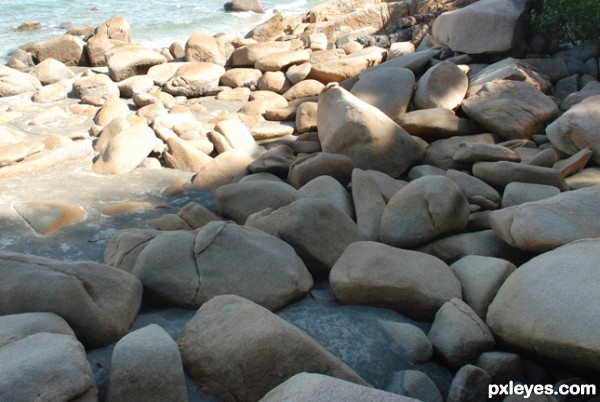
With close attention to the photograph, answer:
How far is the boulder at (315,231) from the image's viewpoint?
3621 millimetres

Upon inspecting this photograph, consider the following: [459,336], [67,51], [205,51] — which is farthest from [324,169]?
[67,51]

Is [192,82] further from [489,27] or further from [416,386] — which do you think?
[416,386]

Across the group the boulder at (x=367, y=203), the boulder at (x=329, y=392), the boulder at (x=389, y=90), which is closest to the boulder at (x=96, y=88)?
the boulder at (x=389, y=90)

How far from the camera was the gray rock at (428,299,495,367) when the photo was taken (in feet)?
9.64

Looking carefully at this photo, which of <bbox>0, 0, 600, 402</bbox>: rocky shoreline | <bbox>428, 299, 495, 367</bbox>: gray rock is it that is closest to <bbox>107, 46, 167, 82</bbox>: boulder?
<bbox>0, 0, 600, 402</bbox>: rocky shoreline

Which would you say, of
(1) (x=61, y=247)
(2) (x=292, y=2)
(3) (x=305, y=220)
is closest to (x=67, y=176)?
(1) (x=61, y=247)

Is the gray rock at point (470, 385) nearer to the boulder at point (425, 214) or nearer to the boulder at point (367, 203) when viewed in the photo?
the boulder at point (425, 214)

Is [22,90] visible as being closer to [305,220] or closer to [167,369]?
[305,220]

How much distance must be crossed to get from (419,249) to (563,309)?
117cm

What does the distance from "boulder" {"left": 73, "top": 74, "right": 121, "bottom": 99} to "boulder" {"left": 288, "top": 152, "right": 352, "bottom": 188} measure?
4.43 m

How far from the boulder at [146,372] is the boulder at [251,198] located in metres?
2.08

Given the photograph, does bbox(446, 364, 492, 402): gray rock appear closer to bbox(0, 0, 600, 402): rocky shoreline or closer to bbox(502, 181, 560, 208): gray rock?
bbox(0, 0, 600, 402): rocky shoreline

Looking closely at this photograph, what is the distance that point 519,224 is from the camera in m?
3.49

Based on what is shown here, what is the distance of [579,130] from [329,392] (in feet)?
12.0
